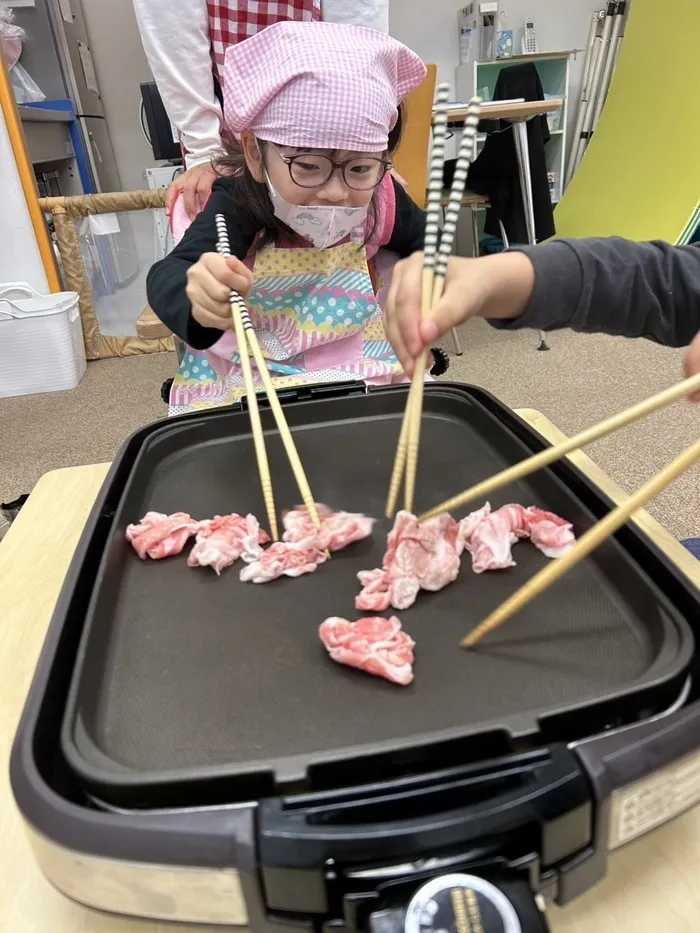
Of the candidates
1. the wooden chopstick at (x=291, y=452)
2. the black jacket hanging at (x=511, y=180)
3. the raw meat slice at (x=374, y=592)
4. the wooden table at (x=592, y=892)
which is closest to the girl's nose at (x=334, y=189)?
the wooden chopstick at (x=291, y=452)

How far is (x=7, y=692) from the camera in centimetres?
57

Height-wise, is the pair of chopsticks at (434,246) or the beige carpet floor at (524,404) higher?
the pair of chopsticks at (434,246)

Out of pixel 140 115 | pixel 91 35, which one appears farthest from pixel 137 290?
pixel 91 35

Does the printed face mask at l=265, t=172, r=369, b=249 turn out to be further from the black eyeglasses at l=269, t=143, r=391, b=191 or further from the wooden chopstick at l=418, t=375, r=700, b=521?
the wooden chopstick at l=418, t=375, r=700, b=521

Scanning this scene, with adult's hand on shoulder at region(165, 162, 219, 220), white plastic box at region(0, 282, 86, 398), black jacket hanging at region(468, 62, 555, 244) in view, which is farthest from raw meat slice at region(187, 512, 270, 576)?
black jacket hanging at region(468, 62, 555, 244)

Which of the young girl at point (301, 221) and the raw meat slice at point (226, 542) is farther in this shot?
the young girl at point (301, 221)

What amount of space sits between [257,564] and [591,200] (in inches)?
128

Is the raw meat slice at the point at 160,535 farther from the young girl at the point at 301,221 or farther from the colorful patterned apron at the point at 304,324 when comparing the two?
the colorful patterned apron at the point at 304,324

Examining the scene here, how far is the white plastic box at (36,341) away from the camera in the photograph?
7.13 ft

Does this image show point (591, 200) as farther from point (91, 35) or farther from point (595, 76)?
point (91, 35)

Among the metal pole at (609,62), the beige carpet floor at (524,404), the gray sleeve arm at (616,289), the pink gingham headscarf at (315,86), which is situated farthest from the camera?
the metal pole at (609,62)

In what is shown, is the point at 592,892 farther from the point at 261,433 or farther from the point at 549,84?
the point at 549,84

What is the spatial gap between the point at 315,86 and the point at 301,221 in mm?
192

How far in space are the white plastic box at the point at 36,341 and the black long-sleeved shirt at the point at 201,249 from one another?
4.38 ft
